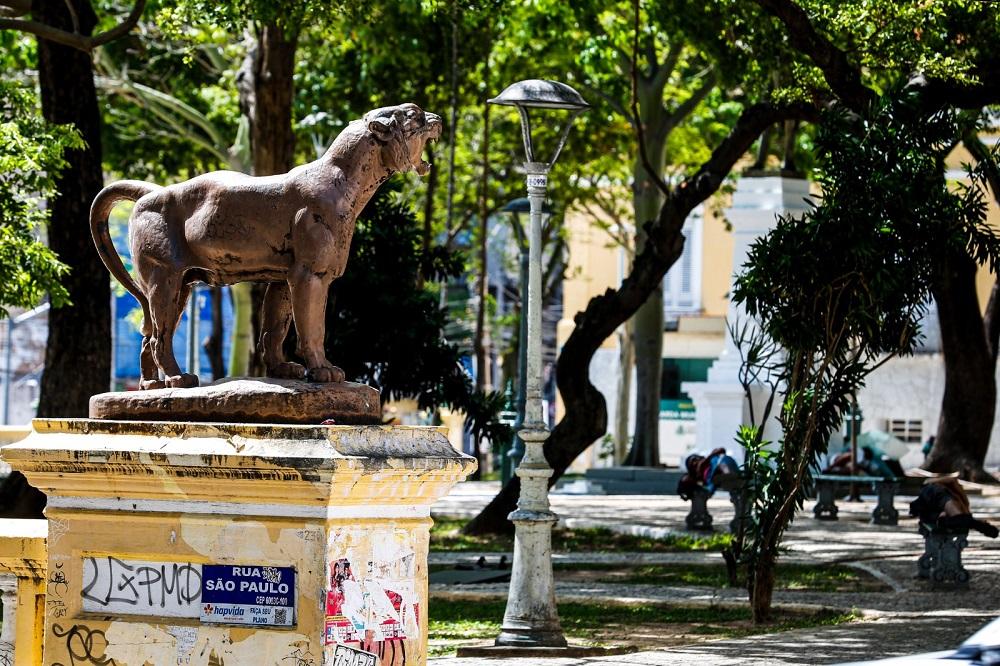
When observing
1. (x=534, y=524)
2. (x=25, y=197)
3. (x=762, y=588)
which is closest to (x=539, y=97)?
(x=534, y=524)

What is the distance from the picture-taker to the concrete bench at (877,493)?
21.2 metres

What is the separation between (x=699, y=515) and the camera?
20.9 metres

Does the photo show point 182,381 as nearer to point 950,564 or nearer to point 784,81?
point 950,564

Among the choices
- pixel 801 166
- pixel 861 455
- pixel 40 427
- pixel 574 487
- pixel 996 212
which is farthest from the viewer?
pixel 996 212

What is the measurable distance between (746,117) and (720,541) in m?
4.82

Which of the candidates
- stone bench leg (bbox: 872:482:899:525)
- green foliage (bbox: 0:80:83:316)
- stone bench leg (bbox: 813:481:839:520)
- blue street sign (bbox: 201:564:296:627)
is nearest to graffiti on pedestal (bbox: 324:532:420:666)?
blue street sign (bbox: 201:564:296:627)

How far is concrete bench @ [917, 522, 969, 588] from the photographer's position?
581 inches

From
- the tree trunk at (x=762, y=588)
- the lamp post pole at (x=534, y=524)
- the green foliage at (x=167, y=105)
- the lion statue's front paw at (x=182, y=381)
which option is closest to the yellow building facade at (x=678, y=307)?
the green foliage at (x=167, y=105)

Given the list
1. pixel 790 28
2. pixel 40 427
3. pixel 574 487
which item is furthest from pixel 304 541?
pixel 574 487

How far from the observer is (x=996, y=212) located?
38594 millimetres

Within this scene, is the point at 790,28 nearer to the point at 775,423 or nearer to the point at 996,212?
the point at 775,423

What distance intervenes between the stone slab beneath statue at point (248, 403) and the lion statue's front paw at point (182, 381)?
0.13 meters

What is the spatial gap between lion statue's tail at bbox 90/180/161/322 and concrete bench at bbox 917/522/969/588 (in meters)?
10.7

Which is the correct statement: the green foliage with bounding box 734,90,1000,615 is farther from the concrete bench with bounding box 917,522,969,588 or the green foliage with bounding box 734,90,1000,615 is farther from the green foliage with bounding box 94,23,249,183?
the green foliage with bounding box 94,23,249,183
